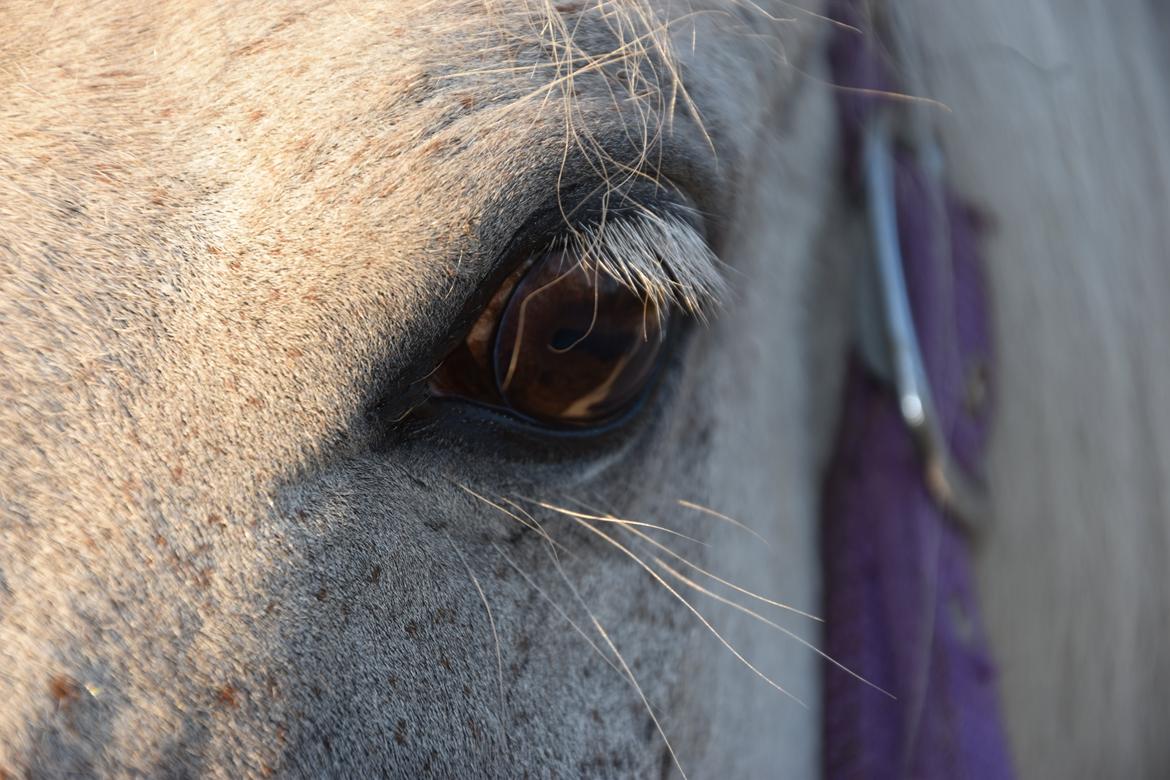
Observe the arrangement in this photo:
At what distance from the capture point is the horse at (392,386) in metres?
0.61

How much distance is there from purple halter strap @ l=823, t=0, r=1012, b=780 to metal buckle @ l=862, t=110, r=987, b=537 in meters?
0.01

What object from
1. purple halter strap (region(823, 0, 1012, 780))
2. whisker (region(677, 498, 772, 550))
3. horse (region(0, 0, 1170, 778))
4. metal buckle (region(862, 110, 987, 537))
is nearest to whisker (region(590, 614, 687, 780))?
horse (region(0, 0, 1170, 778))

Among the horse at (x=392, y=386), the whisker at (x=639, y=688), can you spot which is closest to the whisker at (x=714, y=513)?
the horse at (x=392, y=386)

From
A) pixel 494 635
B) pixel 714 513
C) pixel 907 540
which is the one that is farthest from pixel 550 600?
pixel 907 540

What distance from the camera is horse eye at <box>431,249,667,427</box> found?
72cm

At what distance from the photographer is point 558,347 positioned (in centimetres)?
75

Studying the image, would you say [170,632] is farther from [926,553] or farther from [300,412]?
[926,553]

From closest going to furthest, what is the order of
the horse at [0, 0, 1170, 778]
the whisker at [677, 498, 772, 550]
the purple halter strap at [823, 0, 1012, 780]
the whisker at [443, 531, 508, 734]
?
the horse at [0, 0, 1170, 778], the whisker at [443, 531, 508, 734], the whisker at [677, 498, 772, 550], the purple halter strap at [823, 0, 1012, 780]

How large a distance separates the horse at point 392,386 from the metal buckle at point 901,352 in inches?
4.8

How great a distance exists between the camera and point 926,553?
990 mm

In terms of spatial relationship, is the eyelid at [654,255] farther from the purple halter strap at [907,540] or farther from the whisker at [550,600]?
the purple halter strap at [907,540]

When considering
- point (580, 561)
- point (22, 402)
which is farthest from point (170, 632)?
point (580, 561)

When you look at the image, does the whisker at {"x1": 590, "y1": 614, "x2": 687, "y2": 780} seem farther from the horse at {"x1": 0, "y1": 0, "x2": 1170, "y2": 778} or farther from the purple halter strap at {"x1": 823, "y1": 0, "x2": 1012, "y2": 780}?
the purple halter strap at {"x1": 823, "y1": 0, "x2": 1012, "y2": 780}

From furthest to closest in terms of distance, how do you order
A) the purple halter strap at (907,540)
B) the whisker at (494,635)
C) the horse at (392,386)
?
1. the purple halter strap at (907,540)
2. the whisker at (494,635)
3. the horse at (392,386)
